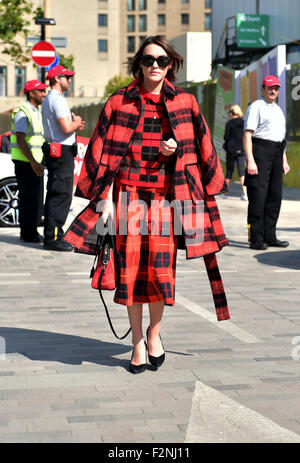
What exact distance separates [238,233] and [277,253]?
1.95 m

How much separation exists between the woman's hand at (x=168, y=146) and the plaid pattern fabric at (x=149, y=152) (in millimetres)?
117

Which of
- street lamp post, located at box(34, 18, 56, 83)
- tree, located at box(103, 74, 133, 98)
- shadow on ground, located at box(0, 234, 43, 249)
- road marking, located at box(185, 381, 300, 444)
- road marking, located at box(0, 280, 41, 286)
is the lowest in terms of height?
tree, located at box(103, 74, 133, 98)

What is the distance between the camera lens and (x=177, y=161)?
4.97m

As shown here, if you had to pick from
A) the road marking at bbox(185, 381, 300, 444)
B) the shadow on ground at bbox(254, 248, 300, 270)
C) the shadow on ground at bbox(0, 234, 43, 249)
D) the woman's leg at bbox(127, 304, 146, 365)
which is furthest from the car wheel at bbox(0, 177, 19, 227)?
the road marking at bbox(185, 381, 300, 444)

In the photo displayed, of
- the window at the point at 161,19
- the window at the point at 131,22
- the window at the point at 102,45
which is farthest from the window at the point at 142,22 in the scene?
the window at the point at 102,45

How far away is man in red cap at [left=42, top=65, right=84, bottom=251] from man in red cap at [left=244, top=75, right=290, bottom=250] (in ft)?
6.24

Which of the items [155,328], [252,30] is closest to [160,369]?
[155,328]

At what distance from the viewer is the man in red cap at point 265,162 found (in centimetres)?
1010

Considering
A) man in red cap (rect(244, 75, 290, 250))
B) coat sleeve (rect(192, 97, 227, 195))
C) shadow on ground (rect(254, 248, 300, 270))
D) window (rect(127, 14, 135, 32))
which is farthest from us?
window (rect(127, 14, 135, 32))

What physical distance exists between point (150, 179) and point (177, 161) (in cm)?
18

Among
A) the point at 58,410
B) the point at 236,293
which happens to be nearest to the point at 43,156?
the point at 236,293

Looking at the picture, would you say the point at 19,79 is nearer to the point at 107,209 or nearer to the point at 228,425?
the point at 107,209

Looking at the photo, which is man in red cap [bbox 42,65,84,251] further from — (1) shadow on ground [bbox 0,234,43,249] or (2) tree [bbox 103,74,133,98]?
(2) tree [bbox 103,74,133,98]

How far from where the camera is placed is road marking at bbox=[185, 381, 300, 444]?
3.95 metres
